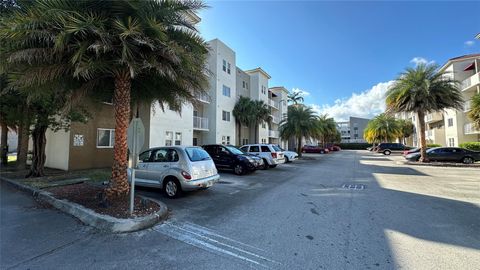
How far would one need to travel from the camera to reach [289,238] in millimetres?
4707

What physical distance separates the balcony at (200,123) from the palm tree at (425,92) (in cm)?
1823

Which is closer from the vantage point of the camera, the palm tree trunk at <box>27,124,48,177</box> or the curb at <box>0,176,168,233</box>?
the curb at <box>0,176,168,233</box>

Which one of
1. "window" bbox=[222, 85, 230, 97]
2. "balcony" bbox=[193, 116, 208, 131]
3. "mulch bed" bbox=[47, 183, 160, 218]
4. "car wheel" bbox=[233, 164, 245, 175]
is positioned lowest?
"mulch bed" bbox=[47, 183, 160, 218]

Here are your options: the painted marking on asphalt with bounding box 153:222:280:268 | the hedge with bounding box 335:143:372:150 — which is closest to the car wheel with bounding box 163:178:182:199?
the painted marking on asphalt with bounding box 153:222:280:268

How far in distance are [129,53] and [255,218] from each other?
5118 mm

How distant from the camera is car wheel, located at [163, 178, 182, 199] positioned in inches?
313

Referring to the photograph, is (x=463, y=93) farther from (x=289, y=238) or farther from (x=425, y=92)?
(x=289, y=238)

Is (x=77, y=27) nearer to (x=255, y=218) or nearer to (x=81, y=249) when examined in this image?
(x=81, y=249)

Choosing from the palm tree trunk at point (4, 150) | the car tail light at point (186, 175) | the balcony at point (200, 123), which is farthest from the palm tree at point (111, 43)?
the balcony at point (200, 123)

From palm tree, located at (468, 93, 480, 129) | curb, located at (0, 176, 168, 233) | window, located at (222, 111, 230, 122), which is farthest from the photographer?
window, located at (222, 111, 230, 122)

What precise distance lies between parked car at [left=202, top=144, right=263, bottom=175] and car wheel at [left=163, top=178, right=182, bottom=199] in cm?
611

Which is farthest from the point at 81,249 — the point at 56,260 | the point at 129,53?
the point at 129,53

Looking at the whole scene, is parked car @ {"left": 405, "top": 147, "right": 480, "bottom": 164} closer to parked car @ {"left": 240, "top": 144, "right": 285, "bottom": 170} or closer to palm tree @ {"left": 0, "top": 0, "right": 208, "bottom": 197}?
parked car @ {"left": 240, "top": 144, "right": 285, "bottom": 170}

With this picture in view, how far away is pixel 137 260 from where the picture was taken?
12.6ft
